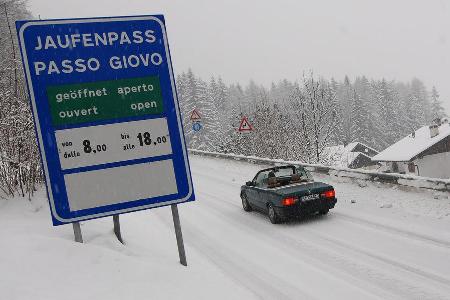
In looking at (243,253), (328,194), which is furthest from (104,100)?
(328,194)

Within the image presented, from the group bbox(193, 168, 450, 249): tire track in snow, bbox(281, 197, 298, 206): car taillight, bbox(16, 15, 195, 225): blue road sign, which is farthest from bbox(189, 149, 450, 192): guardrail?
bbox(16, 15, 195, 225): blue road sign

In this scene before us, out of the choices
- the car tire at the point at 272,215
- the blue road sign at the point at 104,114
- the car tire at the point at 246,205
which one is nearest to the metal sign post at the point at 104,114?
the blue road sign at the point at 104,114

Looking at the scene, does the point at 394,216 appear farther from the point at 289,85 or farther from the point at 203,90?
the point at 289,85

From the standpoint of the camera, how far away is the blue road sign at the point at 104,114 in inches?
172

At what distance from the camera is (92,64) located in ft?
14.8

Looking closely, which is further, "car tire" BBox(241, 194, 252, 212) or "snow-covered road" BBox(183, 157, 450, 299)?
"car tire" BBox(241, 194, 252, 212)

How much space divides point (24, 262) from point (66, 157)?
1188 millimetres

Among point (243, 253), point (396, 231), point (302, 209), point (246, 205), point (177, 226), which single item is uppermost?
point (177, 226)

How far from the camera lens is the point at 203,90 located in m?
71.6

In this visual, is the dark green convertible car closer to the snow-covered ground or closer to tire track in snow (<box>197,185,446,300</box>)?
the snow-covered ground

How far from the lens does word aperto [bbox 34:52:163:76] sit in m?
4.36

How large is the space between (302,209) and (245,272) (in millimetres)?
3338

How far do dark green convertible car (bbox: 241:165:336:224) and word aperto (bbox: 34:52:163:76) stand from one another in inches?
253

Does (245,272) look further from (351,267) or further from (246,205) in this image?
(246,205)
